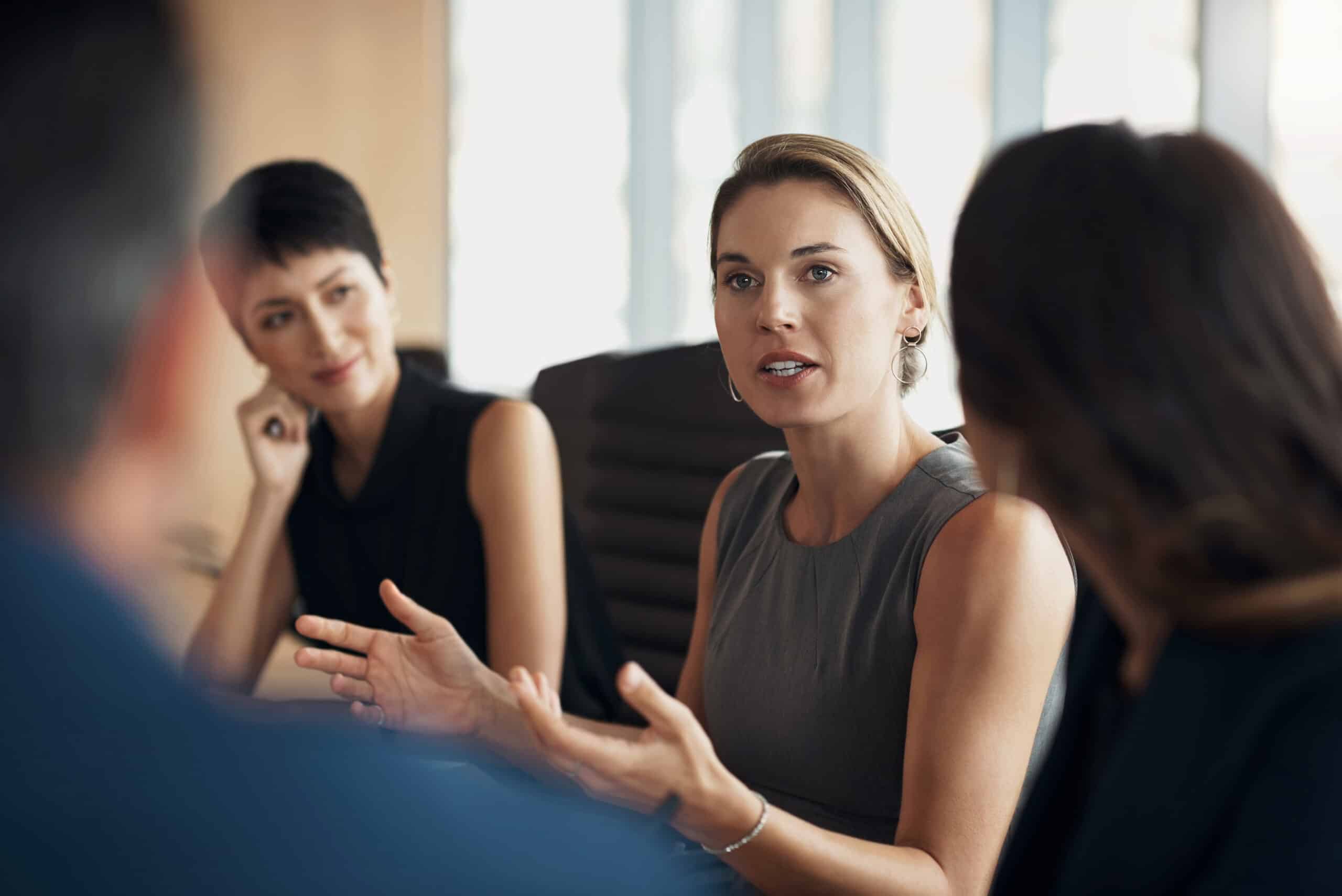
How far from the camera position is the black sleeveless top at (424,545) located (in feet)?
5.57

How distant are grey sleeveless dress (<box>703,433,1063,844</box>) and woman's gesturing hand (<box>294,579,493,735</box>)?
0.26 metres

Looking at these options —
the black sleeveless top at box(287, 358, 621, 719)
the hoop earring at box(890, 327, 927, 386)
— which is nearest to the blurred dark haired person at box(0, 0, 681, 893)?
the hoop earring at box(890, 327, 927, 386)

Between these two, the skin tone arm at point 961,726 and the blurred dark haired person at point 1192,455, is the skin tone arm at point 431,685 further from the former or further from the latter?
the blurred dark haired person at point 1192,455

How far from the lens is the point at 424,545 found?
1735 millimetres

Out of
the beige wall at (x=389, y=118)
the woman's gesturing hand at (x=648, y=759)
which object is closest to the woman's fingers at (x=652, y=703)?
the woman's gesturing hand at (x=648, y=759)

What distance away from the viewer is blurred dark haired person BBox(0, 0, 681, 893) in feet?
1.33

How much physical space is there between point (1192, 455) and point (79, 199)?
0.50m

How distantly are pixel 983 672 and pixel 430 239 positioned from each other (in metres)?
3.19

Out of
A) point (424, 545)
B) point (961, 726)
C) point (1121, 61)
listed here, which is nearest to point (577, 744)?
point (961, 726)

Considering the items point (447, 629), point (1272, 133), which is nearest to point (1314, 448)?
point (447, 629)

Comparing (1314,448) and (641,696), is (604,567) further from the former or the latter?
(1314,448)

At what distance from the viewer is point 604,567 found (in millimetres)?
1857

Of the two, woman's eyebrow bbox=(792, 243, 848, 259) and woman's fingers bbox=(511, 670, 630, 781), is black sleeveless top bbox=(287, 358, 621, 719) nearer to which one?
woman's eyebrow bbox=(792, 243, 848, 259)

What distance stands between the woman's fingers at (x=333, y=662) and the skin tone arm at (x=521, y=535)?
46 cm
